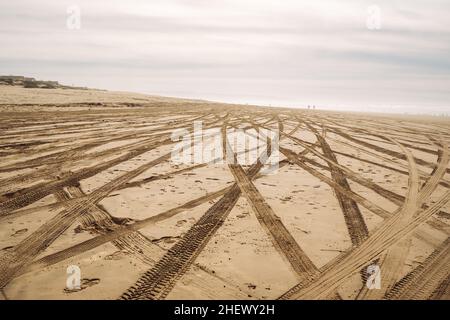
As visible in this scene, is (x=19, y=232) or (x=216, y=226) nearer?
(x=19, y=232)

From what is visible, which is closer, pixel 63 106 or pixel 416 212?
pixel 416 212

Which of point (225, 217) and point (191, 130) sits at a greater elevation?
point (191, 130)

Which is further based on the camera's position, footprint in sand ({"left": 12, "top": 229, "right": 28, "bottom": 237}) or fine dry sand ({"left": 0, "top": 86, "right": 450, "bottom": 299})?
footprint in sand ({"left": 12, "top": 229, "right": 28, "bottom": 237})

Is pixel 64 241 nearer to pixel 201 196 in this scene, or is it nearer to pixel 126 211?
pixel 126 211

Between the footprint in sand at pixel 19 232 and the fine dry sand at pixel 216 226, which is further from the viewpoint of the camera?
the footprint in sand at pixel 19 232

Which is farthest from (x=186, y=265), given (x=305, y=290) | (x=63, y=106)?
(x=63, y=106)
